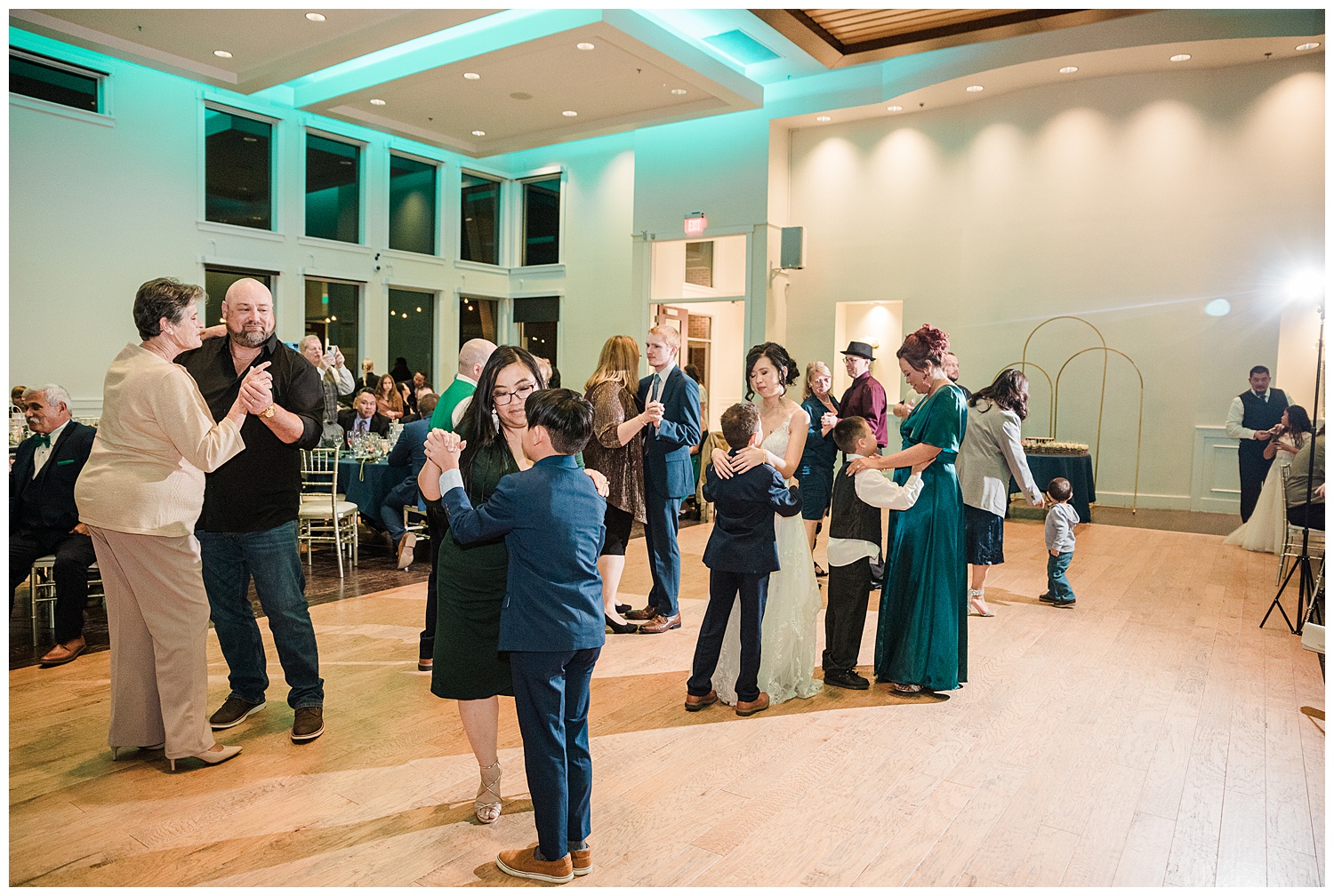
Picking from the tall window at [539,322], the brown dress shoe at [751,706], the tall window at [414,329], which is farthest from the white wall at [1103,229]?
the brown dress shoe at [751,706]

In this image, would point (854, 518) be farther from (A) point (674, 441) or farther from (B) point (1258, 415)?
(B) point (1258, 415)

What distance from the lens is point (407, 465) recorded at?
645 centimetres

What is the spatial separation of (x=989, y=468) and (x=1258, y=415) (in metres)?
5.07

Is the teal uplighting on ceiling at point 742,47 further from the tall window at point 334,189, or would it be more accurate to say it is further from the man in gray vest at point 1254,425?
the man in gray vest at point 1254,425

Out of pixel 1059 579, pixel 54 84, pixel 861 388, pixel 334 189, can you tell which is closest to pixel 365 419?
pixel 861 388

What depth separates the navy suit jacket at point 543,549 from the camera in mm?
2289

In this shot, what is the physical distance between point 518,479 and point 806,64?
9.82 metres

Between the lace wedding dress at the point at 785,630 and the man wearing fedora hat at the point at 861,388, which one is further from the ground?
the man wearing fedora hat at the point at 861,388

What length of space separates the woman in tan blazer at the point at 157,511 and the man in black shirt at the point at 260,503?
20cm

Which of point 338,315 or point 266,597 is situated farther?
point 338,315

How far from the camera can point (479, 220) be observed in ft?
49.8

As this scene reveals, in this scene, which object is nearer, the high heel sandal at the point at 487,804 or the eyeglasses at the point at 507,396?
the eyeglasses at the point at 507,396

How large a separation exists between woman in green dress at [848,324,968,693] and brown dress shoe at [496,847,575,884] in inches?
79.4

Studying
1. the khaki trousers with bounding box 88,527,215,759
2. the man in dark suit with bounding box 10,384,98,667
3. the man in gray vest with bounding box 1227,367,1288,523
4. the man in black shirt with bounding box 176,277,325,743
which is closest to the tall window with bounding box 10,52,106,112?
the man in dark suit with bounding box 10,384,98,667
